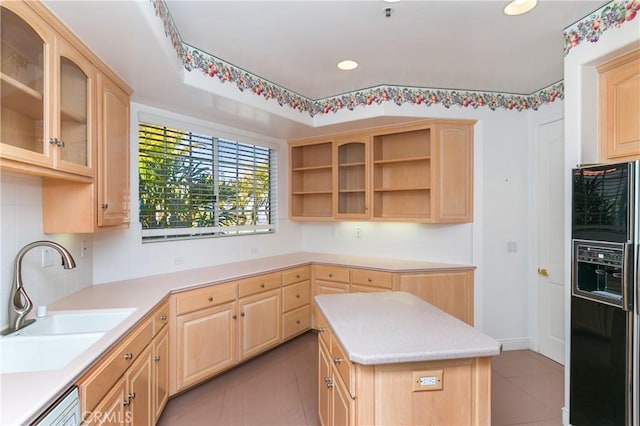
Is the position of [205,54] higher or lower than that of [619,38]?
higher

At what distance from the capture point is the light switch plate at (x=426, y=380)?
1294 millimetres

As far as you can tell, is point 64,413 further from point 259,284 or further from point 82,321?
point 259,284

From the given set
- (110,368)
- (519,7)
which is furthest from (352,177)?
(110,368)

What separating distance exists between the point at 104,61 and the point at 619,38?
298cm

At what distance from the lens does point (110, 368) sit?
1.40 meters

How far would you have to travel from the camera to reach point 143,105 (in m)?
Answer: 2.72

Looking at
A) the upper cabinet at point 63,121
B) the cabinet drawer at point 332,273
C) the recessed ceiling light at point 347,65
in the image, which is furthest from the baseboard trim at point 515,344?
the upper cabinet at point 63,121

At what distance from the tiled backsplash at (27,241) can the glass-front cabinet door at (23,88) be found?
1.27 feet

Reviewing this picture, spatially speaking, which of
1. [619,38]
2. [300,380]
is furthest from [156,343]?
[619,38]

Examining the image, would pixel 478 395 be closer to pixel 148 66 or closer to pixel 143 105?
pixel 148 66

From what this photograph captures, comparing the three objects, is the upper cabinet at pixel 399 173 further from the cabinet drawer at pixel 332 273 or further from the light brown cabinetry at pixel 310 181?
the cabinet drawer at pixel 332 273

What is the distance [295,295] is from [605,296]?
254 cm

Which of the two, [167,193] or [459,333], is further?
[167,193]

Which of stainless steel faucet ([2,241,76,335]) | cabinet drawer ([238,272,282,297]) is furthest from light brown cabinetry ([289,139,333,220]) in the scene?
stainless steel faucet ([2,241,76,335])
